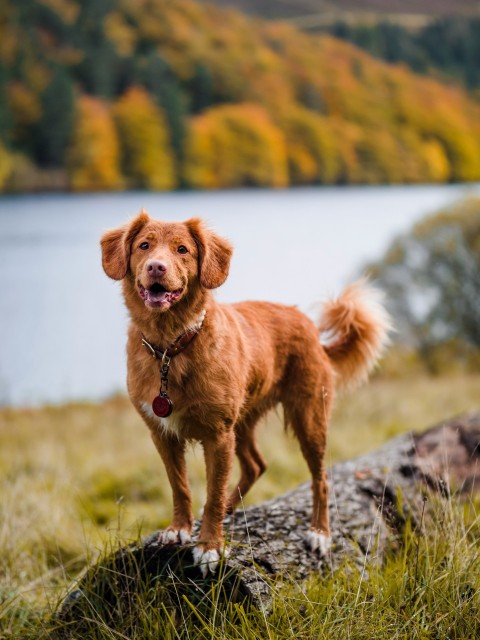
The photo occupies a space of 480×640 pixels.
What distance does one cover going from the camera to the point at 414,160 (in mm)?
31844

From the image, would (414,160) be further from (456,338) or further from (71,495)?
(71,495)

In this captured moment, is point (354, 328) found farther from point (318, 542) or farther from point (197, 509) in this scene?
point (197, 509)

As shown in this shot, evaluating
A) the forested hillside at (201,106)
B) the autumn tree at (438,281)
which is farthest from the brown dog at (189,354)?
the forested hillside at (201,106)

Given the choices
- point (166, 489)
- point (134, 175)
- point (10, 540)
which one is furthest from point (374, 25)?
point (10, 540)

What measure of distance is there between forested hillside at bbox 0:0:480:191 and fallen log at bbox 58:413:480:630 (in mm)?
24108

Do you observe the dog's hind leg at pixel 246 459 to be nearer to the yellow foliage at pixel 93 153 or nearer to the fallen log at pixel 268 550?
the fallen log at pixel 268 550

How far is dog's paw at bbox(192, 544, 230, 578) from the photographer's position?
3.41 m

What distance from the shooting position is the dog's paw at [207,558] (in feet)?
11.2

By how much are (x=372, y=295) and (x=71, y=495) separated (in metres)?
3.97

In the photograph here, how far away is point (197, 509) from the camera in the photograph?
6.42 meters

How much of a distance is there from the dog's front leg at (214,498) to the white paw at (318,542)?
63cm

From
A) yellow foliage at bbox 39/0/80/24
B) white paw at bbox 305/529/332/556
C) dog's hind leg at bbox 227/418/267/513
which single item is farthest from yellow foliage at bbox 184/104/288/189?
white paw at bbox 305/529/332/556

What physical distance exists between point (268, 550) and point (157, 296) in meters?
1.54

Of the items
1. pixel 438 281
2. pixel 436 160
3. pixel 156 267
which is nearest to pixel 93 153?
pixel 436 160
